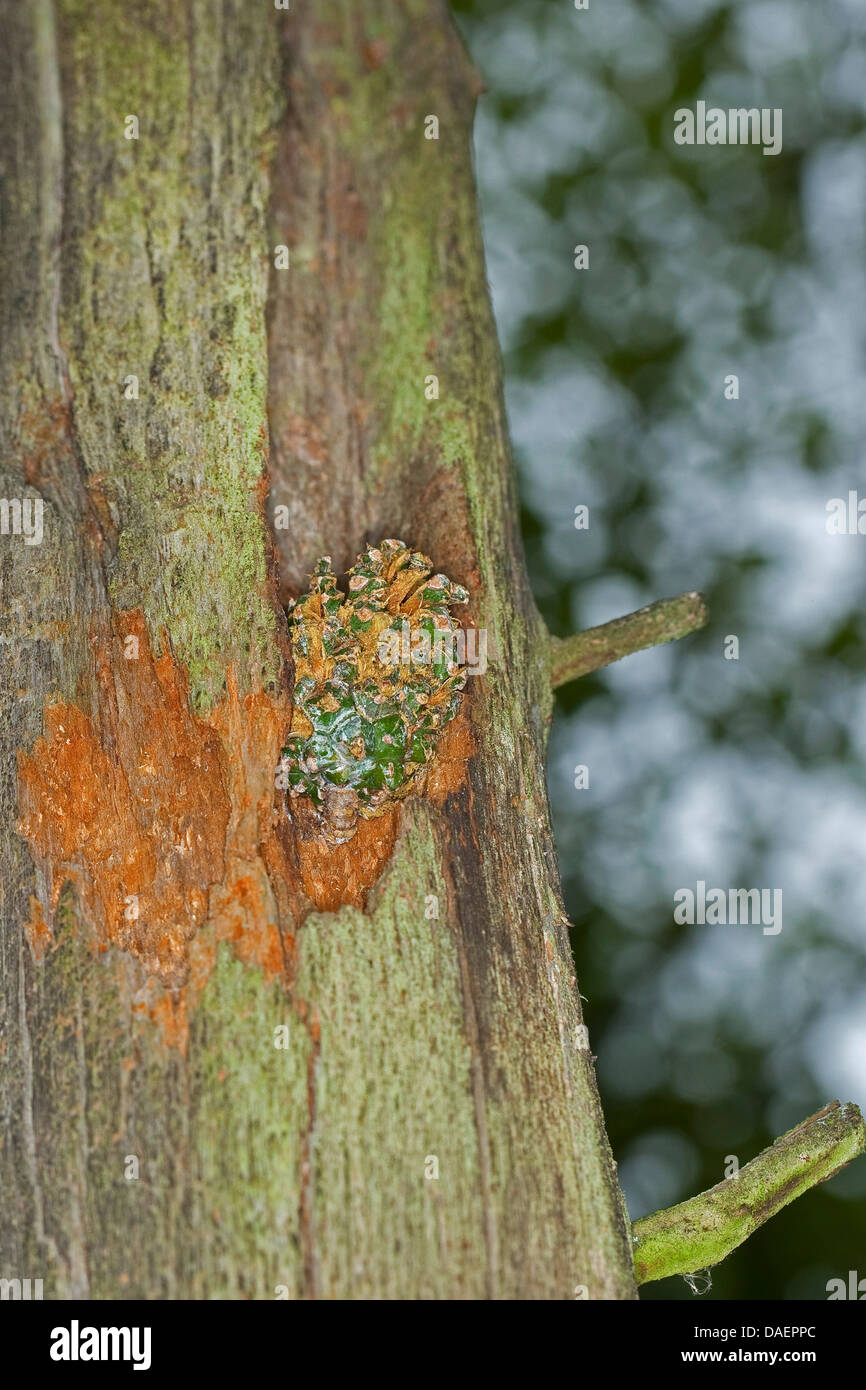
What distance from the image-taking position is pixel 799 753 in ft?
14.3

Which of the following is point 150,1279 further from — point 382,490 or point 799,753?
point 799,753

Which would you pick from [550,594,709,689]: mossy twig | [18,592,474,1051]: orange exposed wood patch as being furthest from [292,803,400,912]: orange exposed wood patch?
[550,594,709,689]: mossy twig

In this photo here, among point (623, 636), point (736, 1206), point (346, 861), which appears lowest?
point (736, 1206)

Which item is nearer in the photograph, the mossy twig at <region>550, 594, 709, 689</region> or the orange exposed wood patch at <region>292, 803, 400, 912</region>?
the orange exposed wood patch at <region>292, 803, 400, 912</region>

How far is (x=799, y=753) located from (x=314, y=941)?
334 cm

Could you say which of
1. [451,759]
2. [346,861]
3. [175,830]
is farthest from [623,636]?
[175,830]

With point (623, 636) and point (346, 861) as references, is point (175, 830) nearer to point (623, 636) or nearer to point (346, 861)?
point (346, 861)

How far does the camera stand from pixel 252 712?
1626 millimetres

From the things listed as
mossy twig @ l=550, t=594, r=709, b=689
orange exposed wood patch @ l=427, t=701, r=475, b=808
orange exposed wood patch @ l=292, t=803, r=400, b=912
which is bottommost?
orange exposed wood patch @ l=292, t=803, r=400, b=912

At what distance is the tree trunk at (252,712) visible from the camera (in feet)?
4.40

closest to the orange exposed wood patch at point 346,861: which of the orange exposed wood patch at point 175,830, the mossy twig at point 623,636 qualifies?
the orange exposed wood patch at point 175,830

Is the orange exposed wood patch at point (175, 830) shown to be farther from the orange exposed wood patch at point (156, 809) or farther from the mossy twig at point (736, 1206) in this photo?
the mossy twig at point (736, 1206)

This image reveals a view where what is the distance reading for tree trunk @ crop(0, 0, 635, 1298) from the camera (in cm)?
134

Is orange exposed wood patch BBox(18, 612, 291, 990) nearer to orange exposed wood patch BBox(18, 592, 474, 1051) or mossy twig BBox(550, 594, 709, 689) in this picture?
orange exposed wood patch BBox(18, 592, 474, 1051)
